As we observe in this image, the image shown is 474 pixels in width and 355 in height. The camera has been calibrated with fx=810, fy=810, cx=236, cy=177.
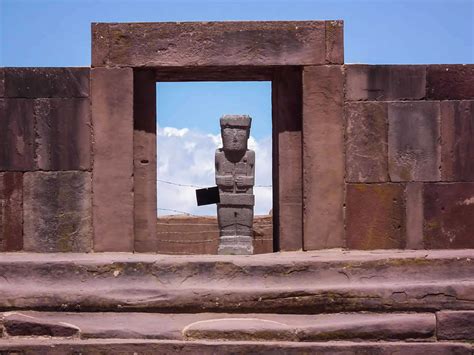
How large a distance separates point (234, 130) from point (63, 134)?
227 centimetres

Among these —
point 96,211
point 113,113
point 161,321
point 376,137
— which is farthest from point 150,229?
point 376,137

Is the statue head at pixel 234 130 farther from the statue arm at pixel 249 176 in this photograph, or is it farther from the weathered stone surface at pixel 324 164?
the weathered stone surface at pixel 324 164

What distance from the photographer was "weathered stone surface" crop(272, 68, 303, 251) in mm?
8820

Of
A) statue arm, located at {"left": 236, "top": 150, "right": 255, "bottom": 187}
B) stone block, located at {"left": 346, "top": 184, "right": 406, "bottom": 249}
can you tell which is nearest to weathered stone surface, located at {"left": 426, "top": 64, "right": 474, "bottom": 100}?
stone block, located at {"left": 346, "top": 184, "right": 406, "bottom": 249}

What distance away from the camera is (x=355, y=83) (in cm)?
861

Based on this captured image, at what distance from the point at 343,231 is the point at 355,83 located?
1.58 m

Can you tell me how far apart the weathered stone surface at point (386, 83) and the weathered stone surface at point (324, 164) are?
0.58ft

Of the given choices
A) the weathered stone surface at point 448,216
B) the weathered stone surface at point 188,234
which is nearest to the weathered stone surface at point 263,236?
the weathered stone surface at point 188,234

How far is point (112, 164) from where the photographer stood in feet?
28.3

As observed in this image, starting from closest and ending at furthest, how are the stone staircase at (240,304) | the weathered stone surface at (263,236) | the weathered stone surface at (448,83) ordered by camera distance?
1. the stone staircase at (240,304)
2. the weathered stone surface at (448,83)
3. the weathered stone surface at (263,236)

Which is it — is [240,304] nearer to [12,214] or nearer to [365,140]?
[365,140]

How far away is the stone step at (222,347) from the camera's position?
676cm

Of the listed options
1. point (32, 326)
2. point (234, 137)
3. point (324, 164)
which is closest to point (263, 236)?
point (234, 137)

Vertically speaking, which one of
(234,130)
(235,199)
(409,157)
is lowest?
(235,199)
